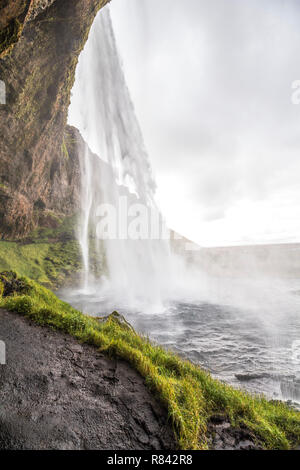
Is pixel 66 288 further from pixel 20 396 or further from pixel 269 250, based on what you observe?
pixel 269 250

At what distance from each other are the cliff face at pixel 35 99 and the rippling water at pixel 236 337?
47.0ft

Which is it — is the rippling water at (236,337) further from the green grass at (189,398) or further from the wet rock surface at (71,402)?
the wet rock surface at (71,402)

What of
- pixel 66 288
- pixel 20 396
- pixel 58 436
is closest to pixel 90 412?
pixel 58 436

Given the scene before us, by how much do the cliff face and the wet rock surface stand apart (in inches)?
500

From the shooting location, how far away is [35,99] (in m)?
20.1

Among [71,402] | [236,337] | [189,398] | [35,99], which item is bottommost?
[236,337]

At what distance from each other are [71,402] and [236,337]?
10.9 m

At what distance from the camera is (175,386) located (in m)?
4.11

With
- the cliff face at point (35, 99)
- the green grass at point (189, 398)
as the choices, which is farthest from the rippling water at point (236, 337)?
the cliff face at point (35, 99)

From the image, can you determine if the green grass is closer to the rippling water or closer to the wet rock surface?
the wet rock surface

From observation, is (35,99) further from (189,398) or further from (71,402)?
(189,398)

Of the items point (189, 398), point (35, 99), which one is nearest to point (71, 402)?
point (189, 398)

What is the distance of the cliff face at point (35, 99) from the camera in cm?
1605

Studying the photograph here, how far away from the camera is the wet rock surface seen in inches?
117
